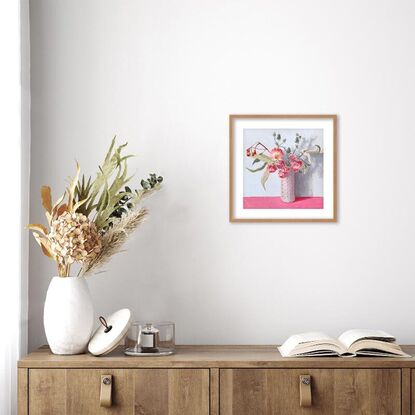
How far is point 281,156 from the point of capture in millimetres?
2893

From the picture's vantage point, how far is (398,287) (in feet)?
9.47

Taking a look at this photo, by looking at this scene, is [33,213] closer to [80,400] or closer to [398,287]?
[80,400]

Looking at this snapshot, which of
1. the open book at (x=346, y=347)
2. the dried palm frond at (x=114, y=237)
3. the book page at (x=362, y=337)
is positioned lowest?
the open book at (x=346, y=347)

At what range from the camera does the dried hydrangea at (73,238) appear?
8.13 ft

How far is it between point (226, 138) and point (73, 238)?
2.60 ft

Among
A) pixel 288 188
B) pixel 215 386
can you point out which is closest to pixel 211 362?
pixel 215 386

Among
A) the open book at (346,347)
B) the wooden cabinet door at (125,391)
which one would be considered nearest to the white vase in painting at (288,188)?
the open book at (346,347)

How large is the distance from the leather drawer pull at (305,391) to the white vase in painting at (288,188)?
2.51ft

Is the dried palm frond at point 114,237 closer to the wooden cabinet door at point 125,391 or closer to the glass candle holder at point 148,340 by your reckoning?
the glass candle holder at point 148,340

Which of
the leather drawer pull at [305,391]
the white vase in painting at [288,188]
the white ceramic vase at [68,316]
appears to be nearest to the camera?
the leather drawer pull at [305,391]

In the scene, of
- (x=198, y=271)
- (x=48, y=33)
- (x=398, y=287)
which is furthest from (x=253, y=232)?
(x=48, y=33)

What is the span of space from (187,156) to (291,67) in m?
0.56

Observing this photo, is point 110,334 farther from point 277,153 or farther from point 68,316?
point 277,153

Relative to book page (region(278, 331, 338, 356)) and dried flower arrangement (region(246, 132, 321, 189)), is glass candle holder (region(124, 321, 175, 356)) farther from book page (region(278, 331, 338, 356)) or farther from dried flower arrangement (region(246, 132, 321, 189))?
dried flower arrangement (region(246, 132, 321, 189))
